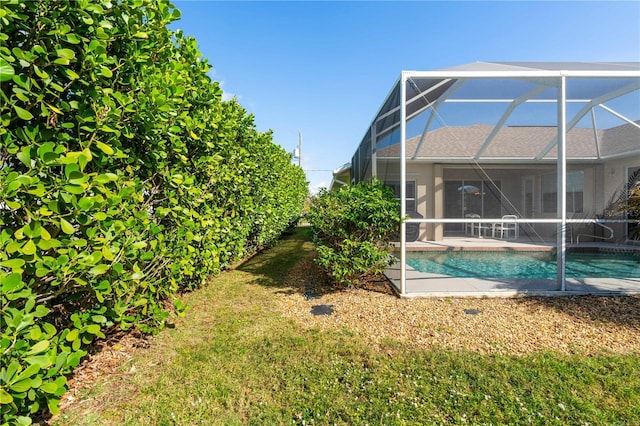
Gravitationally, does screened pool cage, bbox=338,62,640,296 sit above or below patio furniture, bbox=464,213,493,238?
above

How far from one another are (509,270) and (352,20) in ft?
28.0

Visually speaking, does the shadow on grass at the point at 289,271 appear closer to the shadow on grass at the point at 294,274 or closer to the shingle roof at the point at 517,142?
the shadow on grass at the point at 294,274

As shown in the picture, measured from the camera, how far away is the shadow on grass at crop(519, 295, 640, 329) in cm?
385

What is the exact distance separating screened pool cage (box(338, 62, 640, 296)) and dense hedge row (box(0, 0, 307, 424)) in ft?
11.5

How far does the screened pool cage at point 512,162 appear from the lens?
492 cm

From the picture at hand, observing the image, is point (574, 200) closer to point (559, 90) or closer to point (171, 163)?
point (559, 90)

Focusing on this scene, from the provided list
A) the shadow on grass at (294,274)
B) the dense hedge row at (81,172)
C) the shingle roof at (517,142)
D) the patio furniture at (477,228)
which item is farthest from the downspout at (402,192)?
the patio furniture at (477,228)

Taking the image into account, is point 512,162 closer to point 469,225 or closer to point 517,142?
point 517,142

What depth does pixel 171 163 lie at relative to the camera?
11.3ft

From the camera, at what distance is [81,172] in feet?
5.84

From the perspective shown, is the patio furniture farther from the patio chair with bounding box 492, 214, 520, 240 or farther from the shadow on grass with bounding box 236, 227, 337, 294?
the shadow on grass with bounding box 236, 227, 337, 294

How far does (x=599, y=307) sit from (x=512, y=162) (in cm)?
811

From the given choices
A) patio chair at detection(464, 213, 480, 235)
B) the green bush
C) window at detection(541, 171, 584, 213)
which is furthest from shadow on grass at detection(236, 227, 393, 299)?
window at detection(541, 171, 584, 213)

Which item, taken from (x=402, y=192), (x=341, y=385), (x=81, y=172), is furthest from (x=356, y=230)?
(x=81, y=172)
